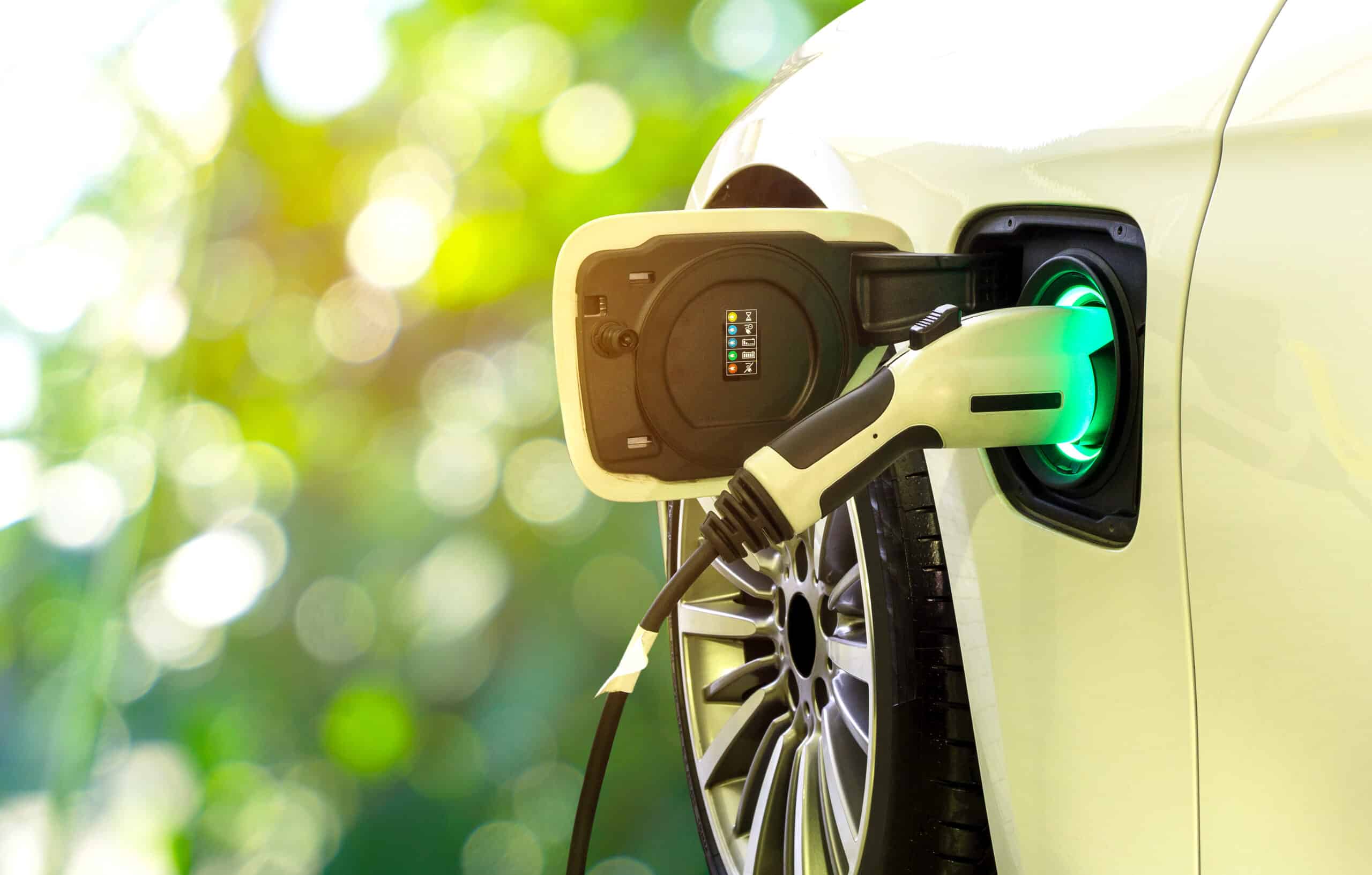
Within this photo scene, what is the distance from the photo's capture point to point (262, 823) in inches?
69.7

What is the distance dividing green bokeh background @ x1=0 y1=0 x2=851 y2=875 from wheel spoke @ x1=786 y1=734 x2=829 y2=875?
0.73 meters

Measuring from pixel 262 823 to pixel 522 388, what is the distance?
87 centimetres

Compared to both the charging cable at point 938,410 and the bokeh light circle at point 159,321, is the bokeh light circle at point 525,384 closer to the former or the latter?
the bokeh light circle at point 159,321

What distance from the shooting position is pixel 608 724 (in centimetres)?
73

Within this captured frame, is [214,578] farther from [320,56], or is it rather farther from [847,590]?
[847,590]

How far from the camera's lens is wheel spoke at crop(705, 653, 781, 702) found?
1.28 m

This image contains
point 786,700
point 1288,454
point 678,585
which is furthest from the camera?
point 786,700

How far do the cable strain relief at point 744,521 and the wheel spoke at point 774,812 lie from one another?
0.56 meters

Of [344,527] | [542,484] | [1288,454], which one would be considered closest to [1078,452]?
[1288,454]

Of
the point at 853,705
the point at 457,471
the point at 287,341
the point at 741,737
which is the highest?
the point at 287,341

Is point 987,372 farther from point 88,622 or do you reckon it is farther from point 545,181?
point 88,622

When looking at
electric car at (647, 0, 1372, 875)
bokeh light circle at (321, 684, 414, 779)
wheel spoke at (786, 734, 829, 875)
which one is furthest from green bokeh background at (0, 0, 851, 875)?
electric car at (647, 0, 1372, 875)

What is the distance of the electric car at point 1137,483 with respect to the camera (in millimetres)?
502

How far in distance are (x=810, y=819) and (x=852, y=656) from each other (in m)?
0.25
